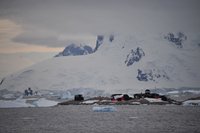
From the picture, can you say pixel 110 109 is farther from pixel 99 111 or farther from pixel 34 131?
pixel 34 131

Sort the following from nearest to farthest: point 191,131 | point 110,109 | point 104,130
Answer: point 191,131, point 104,130, point 110,109

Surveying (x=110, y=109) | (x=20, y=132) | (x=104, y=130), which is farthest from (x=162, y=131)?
(x=110, y=109)

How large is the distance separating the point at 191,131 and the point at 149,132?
746 cm

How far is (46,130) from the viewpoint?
10906 cm

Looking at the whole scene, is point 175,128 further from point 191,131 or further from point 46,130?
point 46,130

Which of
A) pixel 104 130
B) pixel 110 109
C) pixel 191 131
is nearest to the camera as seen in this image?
pixel 191 131

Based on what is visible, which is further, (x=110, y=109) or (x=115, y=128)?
(x=110, y=109)

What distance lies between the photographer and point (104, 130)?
352 feet

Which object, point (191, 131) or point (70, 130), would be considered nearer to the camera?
point (191, 131)

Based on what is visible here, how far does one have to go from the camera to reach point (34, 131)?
107 m

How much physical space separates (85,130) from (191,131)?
21.1 meters

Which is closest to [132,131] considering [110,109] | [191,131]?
[191,131]

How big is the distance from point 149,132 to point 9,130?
29.1 m

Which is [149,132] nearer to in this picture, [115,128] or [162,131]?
[162,131]
